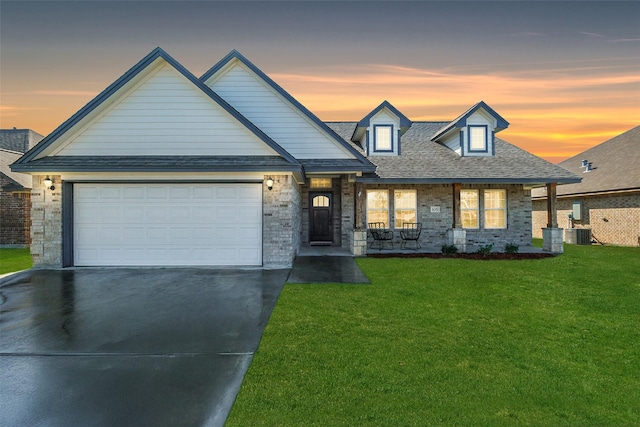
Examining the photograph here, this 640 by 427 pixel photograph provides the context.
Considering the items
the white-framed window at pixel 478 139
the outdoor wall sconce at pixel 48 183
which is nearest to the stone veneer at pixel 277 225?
the outdoor wall sconce at pixel 48 183

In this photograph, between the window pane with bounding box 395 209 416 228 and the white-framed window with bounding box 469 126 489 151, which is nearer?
the window pane with bounding box 395 209 416 228

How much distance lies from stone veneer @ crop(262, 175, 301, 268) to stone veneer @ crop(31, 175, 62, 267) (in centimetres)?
657

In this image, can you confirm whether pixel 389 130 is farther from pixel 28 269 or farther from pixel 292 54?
pixel 28 269

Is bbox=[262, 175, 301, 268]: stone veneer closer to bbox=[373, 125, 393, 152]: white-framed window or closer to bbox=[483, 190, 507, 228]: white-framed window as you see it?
bbox=[373, 125, 393, 152]: white-framed window

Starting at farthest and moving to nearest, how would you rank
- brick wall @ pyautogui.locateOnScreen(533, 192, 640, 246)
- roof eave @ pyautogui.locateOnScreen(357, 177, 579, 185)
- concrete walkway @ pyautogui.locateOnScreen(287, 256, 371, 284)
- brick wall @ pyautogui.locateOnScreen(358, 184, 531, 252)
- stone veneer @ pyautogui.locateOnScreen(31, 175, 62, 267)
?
brick wall @ pyautogui.locateOnScreen(533, 192, 640, 246)
brick wall @ pyautogui.locateOnScreen(358, 184, 531, 252)
roof eave @ pyautogui.locateOnScreen(357, 177, 579, 185)
stone veneer @ pyautogui.locateOnScreen(31, 175, 62, 267)
concrete walkway @ pyautogui.locateOnScreen(287, 256, 371, 284)

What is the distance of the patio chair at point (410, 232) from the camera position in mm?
13867

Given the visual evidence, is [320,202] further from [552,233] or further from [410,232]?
[552,233]

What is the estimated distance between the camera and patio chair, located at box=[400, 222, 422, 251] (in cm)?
1387

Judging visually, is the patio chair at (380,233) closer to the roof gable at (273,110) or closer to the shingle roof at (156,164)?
the roof gable at (273,110)

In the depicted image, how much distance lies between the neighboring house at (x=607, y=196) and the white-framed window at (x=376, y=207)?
13.4 m

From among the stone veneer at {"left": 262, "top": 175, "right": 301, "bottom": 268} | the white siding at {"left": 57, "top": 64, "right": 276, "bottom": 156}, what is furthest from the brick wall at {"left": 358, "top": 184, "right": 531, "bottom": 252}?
the white siding at {"left": 57, "top": 64, "right": 276, "bottom": 156}

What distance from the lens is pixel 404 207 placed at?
566 inches

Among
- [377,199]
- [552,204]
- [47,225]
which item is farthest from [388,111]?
[47,225]

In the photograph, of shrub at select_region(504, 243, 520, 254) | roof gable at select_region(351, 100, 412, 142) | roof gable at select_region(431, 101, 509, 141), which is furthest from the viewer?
roof gable at select_region(431, 101, 509, 141)
